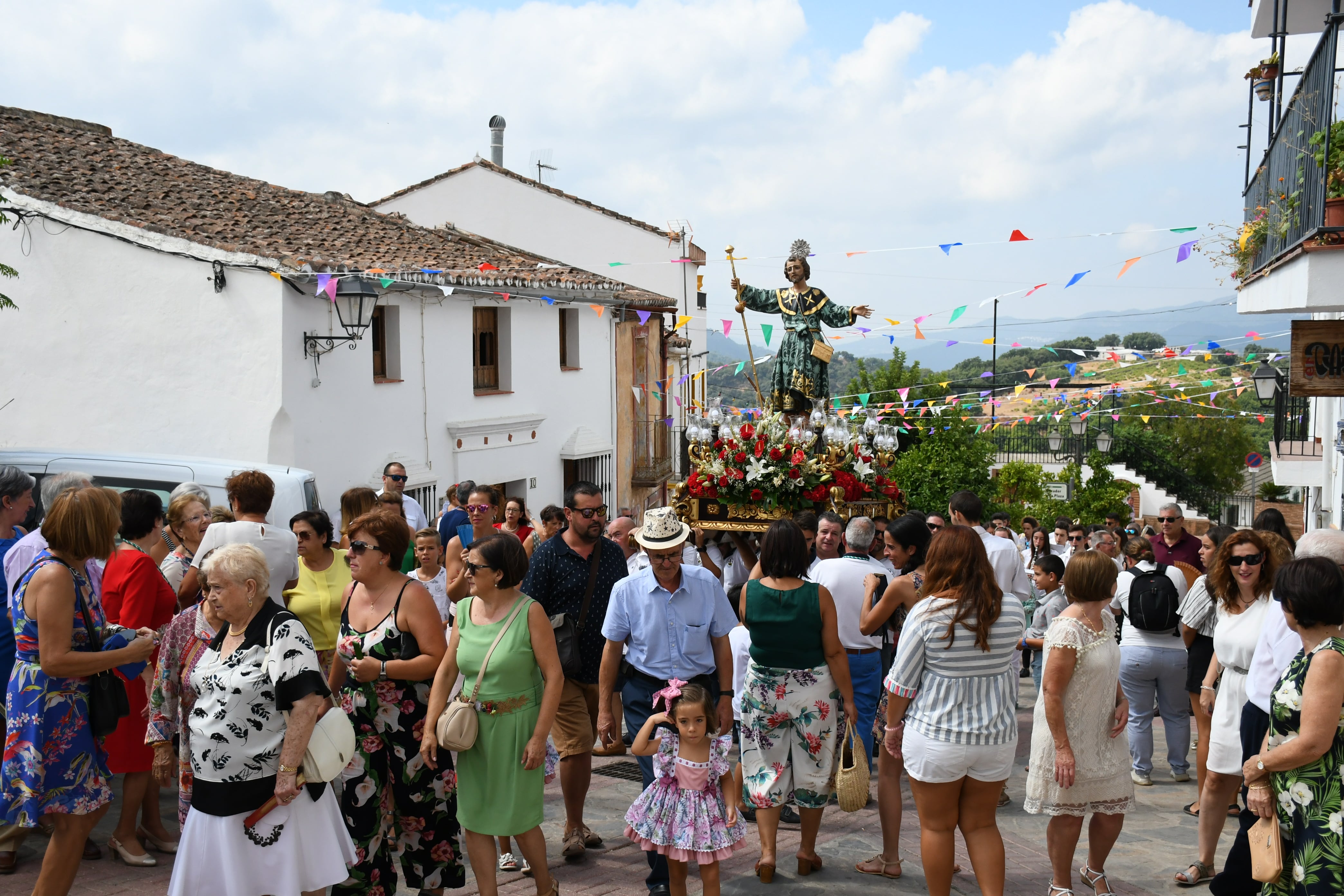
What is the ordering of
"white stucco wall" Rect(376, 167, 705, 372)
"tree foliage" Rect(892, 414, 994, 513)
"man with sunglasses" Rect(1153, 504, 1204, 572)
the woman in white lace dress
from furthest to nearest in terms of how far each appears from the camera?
"tree foliage" Rect(892, 414, 994, 513)
"white stucco wall" Rect(376, 167, 705, 372)
"man with sunglasses" Rect(1153, 504, 1204, 572)
the woman in white lace dress

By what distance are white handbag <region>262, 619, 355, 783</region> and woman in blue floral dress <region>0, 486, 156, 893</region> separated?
108 centimetres

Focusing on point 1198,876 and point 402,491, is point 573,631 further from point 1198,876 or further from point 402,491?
point 402,491

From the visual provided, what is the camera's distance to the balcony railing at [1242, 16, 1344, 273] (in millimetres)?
6641

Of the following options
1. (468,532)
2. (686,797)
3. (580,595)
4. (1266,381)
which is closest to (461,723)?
(686,797)

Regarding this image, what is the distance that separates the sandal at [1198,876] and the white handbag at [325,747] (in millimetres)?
3803

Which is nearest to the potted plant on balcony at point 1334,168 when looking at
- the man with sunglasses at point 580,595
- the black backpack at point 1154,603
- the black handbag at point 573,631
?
the black backpack at point 1154,603

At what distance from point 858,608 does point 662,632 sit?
1333 mm

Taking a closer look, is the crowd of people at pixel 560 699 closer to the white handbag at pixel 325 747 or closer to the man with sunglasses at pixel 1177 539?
the white handbag at pixel 325 747

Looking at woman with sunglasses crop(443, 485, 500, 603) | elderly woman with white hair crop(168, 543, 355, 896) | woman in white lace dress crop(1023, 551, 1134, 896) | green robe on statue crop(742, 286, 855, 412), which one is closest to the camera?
elderly woman with white hair crop(168, 543, 355, 896)

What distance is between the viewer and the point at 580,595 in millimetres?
5859

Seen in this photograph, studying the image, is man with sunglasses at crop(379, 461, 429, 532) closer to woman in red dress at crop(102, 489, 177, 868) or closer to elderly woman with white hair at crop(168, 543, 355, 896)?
woman in red dress at crop(102, 489, 177, 868)

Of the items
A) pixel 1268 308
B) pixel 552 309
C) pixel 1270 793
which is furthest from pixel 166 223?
pixel 1270 793

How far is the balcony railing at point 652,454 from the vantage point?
24.3 metres

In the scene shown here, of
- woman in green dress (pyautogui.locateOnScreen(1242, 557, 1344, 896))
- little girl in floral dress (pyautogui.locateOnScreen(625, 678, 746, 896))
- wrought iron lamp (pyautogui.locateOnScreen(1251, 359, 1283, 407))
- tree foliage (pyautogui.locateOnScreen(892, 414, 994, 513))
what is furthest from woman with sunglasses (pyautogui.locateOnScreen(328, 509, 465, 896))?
tree foliage (pyautogui.locateOnScreen(892, 414, 994, 513))
